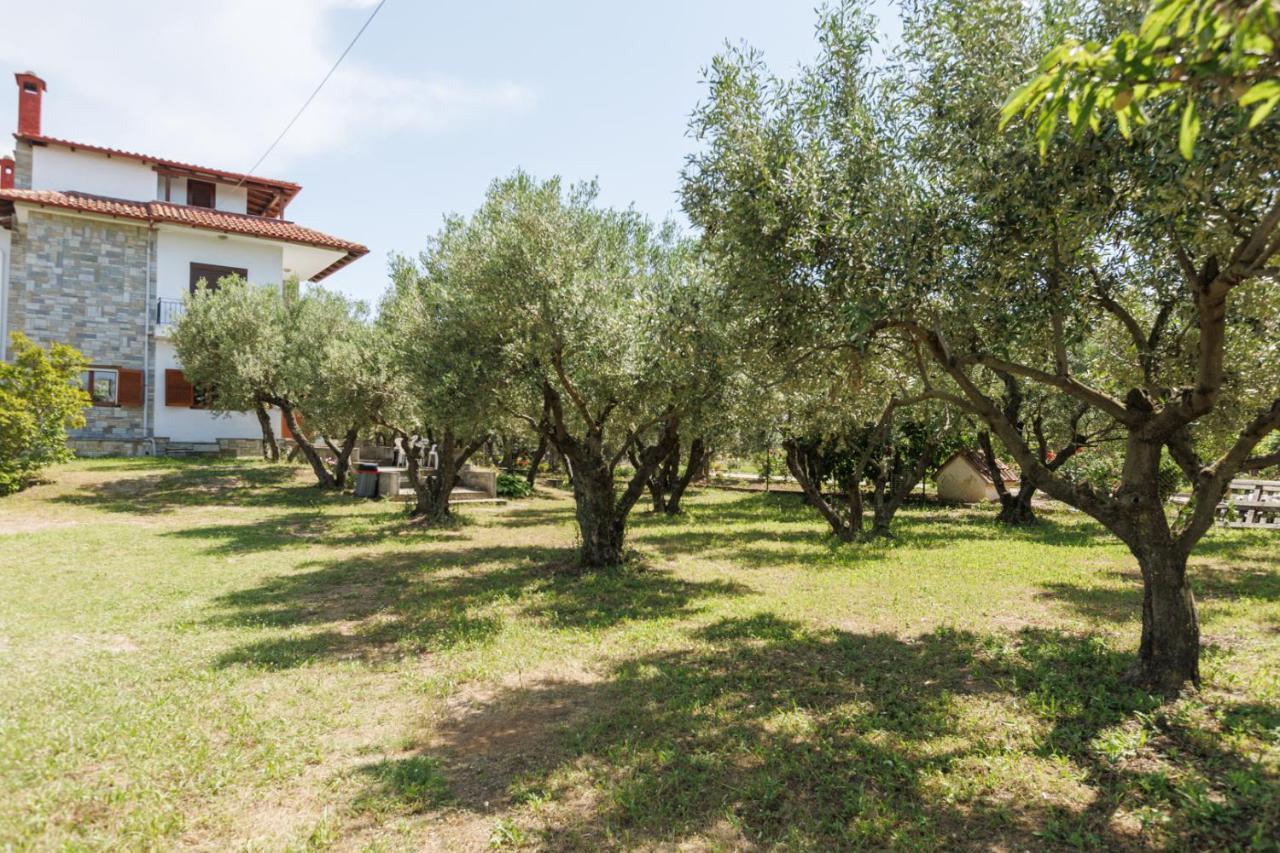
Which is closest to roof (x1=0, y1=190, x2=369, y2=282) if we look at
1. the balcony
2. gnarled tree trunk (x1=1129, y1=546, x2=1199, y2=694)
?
the balcony

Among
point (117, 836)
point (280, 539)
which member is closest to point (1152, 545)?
point (117, 836)

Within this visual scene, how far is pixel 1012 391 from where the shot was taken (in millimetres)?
18547

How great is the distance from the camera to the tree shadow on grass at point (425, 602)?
8734 mm

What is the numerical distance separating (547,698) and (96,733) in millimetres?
3637

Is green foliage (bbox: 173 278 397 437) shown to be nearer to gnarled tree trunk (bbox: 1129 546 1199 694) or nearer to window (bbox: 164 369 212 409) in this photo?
window (bbox: 164 369 212 409)

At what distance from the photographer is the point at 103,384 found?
2903cm

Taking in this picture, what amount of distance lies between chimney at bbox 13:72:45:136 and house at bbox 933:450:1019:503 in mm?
39415

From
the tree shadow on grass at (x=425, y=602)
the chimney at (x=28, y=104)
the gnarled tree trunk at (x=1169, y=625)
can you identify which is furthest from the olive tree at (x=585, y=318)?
the chimney at (x=28, y=104)

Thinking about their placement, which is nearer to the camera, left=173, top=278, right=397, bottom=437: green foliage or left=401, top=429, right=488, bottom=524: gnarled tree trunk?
left=401, top=429, right=488, bottom=524: gnarled tree trunk

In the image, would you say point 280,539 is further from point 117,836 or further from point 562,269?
point 117,836

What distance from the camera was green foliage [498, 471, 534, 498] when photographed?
89.5ft

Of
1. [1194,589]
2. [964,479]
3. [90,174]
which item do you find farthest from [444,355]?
[90,174]

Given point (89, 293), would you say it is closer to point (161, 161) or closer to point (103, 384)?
point (103, 384)

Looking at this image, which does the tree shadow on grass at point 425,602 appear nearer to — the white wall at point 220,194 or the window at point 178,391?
the window at point 178,391
